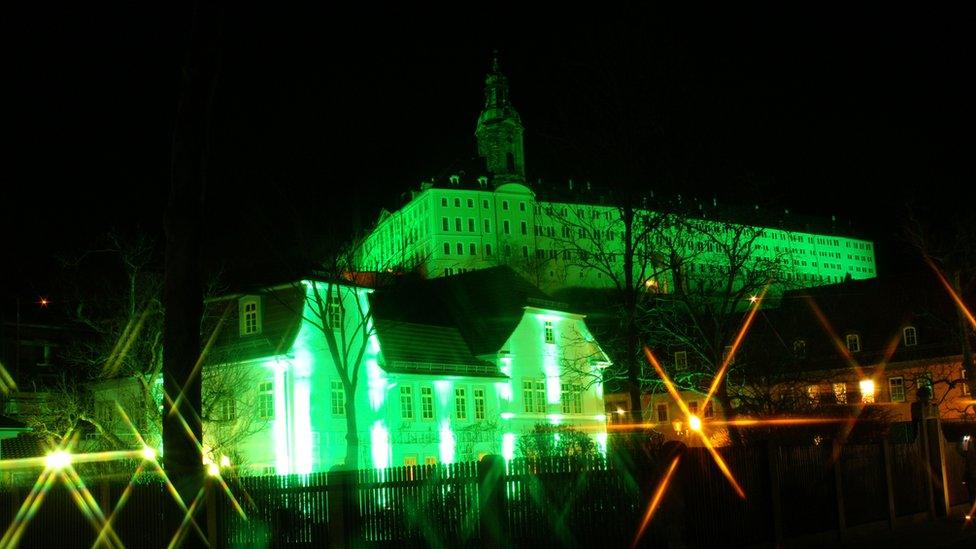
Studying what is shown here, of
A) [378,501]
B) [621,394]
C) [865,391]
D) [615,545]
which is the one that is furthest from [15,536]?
[621,394]

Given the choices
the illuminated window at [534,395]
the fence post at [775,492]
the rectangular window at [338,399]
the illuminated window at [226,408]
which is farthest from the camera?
the illuminated window at [534,395]

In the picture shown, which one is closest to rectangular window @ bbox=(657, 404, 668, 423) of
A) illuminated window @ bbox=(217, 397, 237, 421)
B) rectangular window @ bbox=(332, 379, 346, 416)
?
rectangular window @ bbox=(332, 379, 346, 416)

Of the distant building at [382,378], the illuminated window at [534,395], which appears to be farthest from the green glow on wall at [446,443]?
the illuminated window at [534,395]

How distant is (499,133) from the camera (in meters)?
138

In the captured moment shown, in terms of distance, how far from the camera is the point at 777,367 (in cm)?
2509

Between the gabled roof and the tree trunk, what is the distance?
27897 millimetres

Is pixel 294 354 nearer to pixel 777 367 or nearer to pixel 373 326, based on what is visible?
pixel 373 326

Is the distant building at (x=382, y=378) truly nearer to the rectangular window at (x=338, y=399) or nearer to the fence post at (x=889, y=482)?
the rectangular window at (x=338, y=399)

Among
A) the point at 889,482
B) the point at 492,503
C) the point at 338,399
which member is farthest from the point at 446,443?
the point at 492,503

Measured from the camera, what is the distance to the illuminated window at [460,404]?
137 ft

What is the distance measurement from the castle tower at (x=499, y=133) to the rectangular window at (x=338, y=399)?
329 ft

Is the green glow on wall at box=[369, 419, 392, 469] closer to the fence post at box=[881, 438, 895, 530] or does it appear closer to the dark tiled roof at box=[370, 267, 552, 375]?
the dark tiled roof at box=[370, 267, 552, 375]

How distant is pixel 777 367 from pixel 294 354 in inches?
731

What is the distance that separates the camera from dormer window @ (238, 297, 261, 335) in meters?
38.5
